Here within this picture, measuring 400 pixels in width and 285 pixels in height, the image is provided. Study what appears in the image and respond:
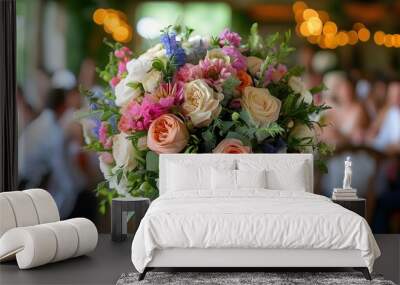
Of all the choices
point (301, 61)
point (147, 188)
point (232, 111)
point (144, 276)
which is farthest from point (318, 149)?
point (301, 61)

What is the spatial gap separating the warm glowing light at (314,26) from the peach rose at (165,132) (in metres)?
3.09

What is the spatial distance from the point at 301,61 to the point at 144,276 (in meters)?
3.95

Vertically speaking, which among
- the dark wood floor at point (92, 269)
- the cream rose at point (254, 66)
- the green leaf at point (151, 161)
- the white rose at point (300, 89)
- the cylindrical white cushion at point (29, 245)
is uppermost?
the cream rose at point (254, 66)

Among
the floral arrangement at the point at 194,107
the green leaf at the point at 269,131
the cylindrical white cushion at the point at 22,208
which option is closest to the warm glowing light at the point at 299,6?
the floral arrangement at the point at 194,107

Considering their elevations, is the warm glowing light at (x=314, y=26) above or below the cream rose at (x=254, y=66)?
above

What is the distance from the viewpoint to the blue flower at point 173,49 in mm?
5340

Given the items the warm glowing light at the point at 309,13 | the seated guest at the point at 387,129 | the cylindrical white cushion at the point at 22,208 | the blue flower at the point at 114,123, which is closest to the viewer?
the cylindrical white cushion at the point at 22,208

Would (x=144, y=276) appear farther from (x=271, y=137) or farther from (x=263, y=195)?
(x=271, y=137)

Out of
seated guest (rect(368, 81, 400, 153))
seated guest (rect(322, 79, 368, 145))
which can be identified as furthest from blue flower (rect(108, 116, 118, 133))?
seated guest (rect(368, 81, 400, 153))

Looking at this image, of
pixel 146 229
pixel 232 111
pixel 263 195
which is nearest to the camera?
pixel 146 229

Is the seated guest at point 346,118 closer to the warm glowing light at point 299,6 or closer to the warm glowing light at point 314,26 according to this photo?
the warm glowing light at point 314,26

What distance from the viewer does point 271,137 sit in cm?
549

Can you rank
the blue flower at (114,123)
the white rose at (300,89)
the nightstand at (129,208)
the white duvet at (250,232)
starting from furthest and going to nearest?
the nightstand at (129,208) → the white rose at (300,89) → the blue flower at (114,123) → the white duvet at (250,232)

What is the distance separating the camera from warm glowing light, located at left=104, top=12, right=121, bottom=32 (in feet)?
26.6
